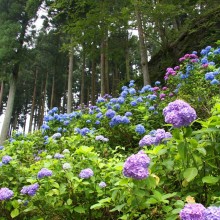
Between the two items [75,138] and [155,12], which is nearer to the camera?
[75,138]

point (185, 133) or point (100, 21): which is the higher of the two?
point (100, 21)

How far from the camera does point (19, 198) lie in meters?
2.87

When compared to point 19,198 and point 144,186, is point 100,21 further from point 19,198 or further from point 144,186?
point 144,186

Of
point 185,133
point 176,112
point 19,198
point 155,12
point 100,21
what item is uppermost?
point 100,21

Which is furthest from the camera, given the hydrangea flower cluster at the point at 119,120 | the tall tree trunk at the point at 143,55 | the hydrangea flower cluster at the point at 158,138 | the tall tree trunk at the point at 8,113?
the tall tree trunk at the point at 8,113

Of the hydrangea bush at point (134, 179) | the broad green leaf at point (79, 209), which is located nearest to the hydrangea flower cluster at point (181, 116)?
the hydrangea bush at point (134, 179)

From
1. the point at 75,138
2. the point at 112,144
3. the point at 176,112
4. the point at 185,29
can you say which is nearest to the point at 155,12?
the point at 185,29

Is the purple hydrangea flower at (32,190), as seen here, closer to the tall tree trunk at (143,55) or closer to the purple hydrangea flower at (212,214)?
the purple hydrangea flower at (212,214)

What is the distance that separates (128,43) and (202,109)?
1536cm

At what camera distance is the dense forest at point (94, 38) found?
9789mm

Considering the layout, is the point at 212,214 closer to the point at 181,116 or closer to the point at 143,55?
the point at 181,116

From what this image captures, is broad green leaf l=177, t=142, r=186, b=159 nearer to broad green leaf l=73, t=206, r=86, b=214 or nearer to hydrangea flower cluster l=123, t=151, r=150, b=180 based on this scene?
hydrangea flower cluster l=123, t=151, r=150, b=180

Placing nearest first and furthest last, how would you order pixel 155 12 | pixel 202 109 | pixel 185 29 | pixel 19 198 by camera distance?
pixel 19 198 < pixel 202 109 < pixel 155 12 < pixel 185 29

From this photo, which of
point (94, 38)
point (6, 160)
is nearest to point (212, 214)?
point (6, 160)
